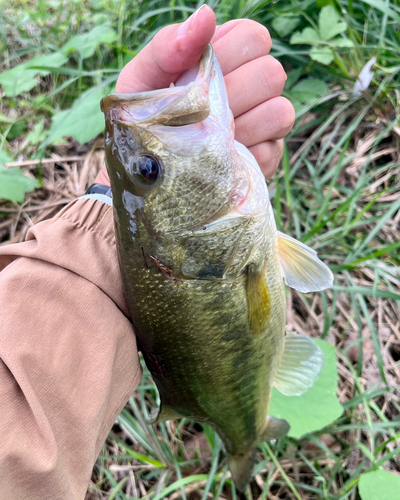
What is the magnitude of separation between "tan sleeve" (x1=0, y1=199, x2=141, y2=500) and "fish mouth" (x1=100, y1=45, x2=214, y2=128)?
68 centimetres

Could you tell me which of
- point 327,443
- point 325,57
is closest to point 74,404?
point 327,443

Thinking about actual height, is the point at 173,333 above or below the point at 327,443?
above

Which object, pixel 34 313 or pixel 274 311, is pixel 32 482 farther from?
pixel 274 311

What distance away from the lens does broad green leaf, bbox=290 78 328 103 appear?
112 inches

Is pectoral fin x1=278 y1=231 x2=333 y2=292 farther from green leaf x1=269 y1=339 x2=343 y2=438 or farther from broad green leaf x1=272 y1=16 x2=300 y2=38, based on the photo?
broad green leaf x1=272 y1=16 x2=300 y2=38

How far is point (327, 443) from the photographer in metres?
2.51

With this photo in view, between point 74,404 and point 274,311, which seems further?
point 274,311

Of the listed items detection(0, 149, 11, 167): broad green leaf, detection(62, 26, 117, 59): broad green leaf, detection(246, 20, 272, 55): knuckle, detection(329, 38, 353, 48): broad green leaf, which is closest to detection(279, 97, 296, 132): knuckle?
detection(246, 20, 272, 55): knuckle

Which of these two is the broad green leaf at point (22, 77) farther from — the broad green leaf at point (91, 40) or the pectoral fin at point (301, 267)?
the pectoral fin at point (301, 267)

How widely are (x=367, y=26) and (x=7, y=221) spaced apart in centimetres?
336

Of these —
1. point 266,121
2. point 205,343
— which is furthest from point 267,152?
point 205,343

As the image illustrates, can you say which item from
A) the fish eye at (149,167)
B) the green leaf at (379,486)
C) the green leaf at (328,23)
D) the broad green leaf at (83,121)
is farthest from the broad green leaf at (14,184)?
the green leaf at (379,486)

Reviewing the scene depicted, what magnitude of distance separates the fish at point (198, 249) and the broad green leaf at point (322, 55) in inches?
58.7

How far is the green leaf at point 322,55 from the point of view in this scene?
2.66 m
